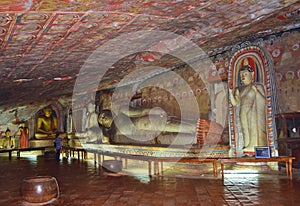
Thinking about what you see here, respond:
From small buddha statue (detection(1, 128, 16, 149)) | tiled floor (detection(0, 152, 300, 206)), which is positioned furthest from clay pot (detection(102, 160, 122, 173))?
small buddha statue (detection(1, 128, 16, 149))

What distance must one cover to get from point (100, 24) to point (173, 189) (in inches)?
103

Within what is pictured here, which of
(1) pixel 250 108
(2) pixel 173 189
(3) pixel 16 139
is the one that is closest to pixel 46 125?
(3) pixel 16 139

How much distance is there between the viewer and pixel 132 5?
3.71 metres

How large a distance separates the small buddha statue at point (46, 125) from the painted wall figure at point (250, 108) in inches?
437

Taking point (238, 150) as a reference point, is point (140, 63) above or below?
above

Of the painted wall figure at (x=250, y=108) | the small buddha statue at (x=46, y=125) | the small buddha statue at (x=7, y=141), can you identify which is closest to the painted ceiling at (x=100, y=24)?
the painted wall figure at (x=250, y=108)

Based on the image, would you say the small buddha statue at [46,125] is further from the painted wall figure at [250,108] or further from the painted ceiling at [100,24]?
the painted wall figure at [250,108]

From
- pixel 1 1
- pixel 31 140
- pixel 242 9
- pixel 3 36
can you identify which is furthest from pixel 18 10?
pixel 31 140

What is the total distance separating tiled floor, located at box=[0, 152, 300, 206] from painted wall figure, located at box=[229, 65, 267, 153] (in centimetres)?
77

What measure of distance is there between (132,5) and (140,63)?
170 inches

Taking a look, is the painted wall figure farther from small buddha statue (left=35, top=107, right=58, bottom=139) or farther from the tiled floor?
small buddha statue (left=35, top=107, right=58, bottom=139)

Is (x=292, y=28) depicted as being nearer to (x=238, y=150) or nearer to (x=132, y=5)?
(x=238, y=150)

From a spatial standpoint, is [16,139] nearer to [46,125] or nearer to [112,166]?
[46,125]

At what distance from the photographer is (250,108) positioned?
7223 mm
